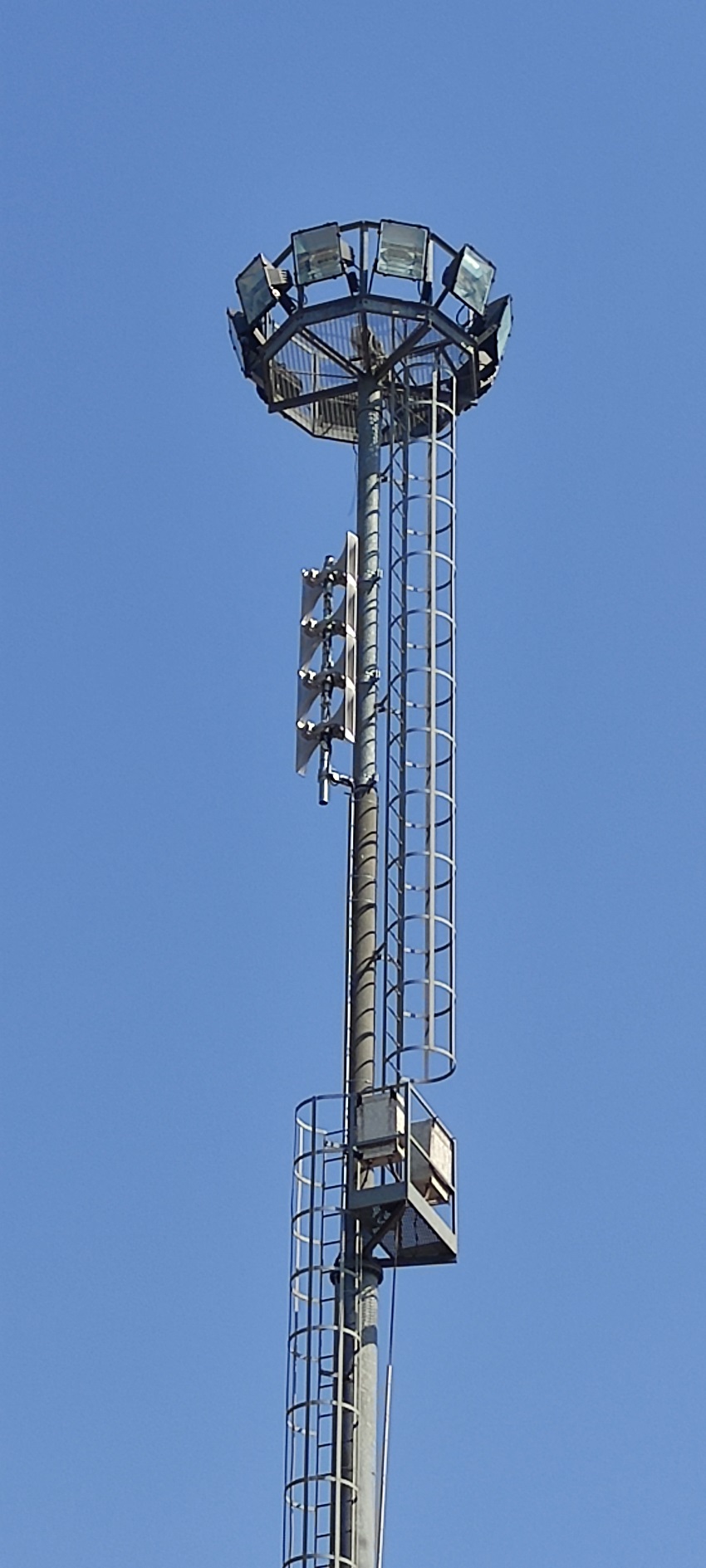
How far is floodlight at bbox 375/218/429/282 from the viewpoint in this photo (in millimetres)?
38406

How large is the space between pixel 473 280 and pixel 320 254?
7.29 ft

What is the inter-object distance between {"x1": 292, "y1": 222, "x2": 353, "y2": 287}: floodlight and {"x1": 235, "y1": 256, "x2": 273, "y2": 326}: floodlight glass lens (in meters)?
0.79

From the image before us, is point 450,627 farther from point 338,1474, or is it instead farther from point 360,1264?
point 338,1474

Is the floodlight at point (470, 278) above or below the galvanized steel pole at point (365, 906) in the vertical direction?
above

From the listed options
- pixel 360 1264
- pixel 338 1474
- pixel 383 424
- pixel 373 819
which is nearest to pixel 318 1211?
pixel 360 1264

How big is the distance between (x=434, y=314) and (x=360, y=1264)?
13.3 metres

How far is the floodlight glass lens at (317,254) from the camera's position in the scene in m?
38.4

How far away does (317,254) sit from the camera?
3850 centimetres

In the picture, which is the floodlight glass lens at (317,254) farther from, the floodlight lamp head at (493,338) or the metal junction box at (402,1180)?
the metal junction box at (402,1180)

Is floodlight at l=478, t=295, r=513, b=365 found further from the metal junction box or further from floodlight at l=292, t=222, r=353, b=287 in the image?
the metal junction box

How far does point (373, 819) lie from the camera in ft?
119

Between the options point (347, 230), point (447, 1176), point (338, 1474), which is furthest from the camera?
point (347, 230)

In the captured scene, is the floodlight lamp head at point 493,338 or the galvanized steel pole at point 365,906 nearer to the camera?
the galvanized steel pole at point 365,906

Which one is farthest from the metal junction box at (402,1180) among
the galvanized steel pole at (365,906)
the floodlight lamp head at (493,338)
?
the floodlight lamp head at (493,338)
